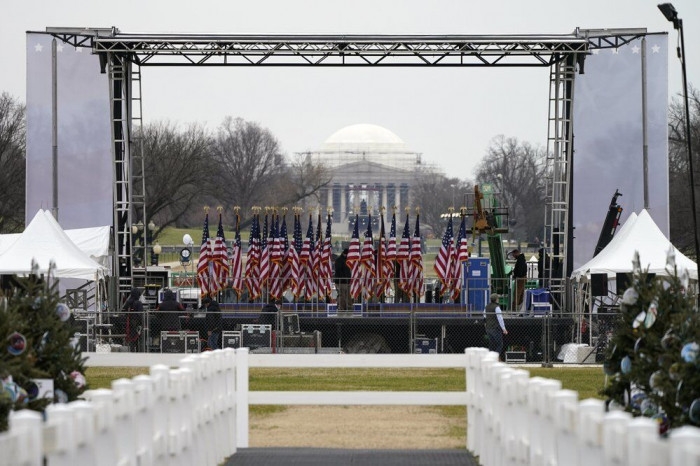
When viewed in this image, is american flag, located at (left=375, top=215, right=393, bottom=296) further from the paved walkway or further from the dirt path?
the paved walkway

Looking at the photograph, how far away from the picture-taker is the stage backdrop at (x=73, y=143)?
3997 centimetres

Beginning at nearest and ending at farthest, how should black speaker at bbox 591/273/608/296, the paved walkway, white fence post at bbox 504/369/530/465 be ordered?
white fence post at bbox 504/369/530/465 → the paved walkway → black speaker at bbox 591/273/608/296

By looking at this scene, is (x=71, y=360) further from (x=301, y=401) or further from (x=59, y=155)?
(x=59, y=155)

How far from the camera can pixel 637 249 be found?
34625 mm

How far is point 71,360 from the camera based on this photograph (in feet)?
40.1

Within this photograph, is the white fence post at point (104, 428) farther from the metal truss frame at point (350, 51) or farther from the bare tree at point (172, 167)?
the bare tree at point (172, 167)

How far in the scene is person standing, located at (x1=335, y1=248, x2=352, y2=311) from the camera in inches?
1571

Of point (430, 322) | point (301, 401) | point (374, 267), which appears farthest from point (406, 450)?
point (374, 267)

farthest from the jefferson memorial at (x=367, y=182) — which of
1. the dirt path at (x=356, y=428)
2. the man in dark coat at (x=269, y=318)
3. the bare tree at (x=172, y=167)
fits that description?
the dirt path at (x=356, y=428)

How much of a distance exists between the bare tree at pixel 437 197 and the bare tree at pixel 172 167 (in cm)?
3538

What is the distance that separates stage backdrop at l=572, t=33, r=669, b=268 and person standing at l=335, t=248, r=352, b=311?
5.85 metres

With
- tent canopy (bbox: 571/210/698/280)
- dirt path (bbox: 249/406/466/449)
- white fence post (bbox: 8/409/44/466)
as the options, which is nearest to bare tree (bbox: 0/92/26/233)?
tent canopy (bbox: 571/210/698/280)

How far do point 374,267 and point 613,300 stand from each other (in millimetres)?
6639

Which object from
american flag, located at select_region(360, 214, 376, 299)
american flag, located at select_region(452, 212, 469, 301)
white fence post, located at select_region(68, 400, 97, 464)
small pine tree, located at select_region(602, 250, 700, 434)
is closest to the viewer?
white fence post, located at select_region(68, 400, 97, 464)
